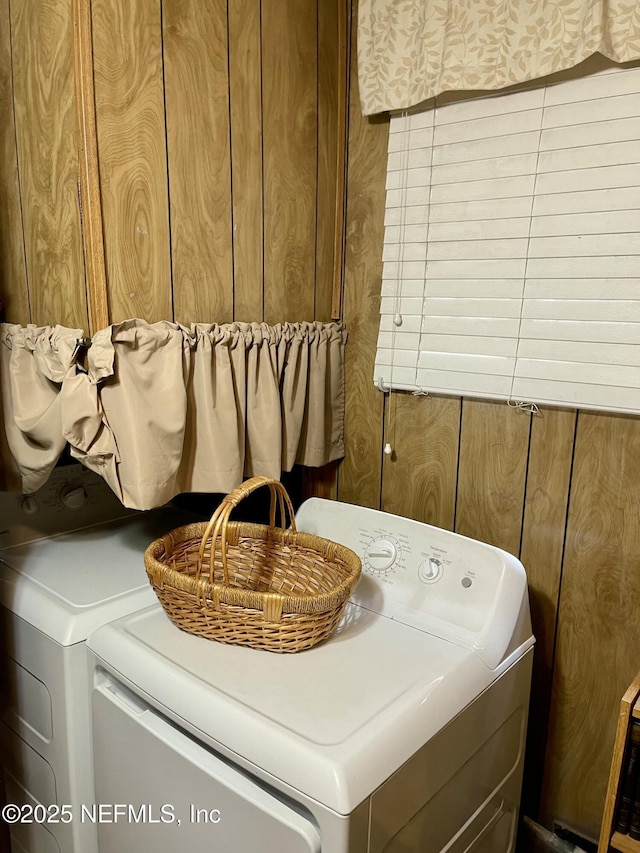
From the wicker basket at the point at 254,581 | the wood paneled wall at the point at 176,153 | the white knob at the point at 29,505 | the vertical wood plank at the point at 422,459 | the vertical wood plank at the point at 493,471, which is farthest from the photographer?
the white knob at the point at 29,505

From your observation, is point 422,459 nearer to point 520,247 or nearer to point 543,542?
point 543,542

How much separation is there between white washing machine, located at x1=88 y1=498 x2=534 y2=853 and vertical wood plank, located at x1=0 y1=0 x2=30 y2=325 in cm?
78

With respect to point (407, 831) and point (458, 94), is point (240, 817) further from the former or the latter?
point (458, 94)

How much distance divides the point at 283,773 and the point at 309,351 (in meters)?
1.00

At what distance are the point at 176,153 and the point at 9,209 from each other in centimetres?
42

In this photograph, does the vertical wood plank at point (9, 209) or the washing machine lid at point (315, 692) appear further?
the vertical wood plank at point (9, 209)

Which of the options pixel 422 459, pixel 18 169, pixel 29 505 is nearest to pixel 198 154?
pixel 18 169

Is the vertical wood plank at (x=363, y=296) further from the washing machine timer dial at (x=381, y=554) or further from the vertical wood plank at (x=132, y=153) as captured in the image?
the vertical wood plank at (x=132, y=153)

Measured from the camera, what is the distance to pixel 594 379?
1229 millimetres

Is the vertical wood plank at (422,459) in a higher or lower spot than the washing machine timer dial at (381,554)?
higher

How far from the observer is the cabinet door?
0.86 meters

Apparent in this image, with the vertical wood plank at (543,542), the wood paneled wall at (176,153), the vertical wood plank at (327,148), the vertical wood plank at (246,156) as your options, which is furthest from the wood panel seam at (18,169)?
the vertical wood plank at (543,542)

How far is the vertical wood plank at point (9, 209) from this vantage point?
126cm

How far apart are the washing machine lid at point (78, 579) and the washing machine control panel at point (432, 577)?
1.58 ft
